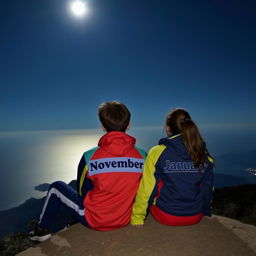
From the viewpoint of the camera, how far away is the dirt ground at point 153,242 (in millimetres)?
2773

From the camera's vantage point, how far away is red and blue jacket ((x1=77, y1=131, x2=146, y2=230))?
2881 millimetres

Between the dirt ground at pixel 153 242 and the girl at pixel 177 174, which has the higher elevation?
the girl at pixel 177 174

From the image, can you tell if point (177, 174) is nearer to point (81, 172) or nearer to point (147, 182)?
point (147, 182)

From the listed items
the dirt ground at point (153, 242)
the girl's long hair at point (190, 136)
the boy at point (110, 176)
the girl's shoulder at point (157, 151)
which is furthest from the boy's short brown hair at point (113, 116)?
the dirt ground at point (153, 242)

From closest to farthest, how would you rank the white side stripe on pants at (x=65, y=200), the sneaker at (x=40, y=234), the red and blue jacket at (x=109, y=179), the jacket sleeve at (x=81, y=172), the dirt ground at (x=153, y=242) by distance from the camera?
the dirt ground at (x=153, y=242) → the red and blue jacket at (x=109, y=179) → the jacket sleeve at (x=81, y=172) → the white side stripe on pants at (x=65, y=200) → the sneaker at (x=40, y=234)

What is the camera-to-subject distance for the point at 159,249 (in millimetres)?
2783

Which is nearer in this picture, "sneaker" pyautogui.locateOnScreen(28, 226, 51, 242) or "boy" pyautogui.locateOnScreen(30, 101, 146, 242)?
"boy" pyautogui.locateOnScreen(30, 101, 146, 242)

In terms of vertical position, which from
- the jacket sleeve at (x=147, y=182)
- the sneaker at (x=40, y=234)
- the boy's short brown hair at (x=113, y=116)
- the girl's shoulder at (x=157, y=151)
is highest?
the boy's short brown hair at (x=113, y=116)

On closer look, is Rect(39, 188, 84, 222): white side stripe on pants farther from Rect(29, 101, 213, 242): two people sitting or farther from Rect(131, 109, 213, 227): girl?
Rect(131, 109, 213, 227): girl

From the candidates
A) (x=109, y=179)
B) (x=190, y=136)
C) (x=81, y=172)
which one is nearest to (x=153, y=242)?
(x=109, y=179)

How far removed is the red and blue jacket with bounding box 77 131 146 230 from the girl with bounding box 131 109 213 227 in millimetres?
199

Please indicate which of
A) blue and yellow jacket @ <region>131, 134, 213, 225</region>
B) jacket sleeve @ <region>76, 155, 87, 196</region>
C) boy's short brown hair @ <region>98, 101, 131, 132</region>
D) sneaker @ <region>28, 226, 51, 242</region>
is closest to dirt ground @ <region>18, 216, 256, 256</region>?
sneaker @ <region>28, 226, 51, 242</region>

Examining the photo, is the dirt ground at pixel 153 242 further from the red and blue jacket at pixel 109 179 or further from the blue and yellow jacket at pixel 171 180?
the blue and yellow jacket at pixel 171 180

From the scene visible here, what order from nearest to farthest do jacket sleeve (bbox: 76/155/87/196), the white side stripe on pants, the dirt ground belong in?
the dirt ground < jacket sleeve (bbox: 76/155/87/196) < the white side stripe on pants
